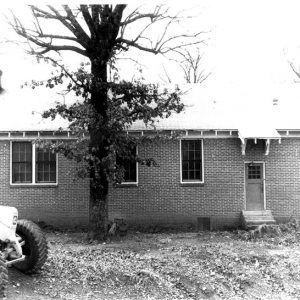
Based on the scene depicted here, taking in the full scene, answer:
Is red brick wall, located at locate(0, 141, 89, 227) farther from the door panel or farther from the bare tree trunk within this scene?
the door panel

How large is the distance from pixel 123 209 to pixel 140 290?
28.6ft

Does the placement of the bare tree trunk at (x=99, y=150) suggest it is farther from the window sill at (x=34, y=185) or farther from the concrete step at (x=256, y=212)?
the concrete step at (x=256, y=212)

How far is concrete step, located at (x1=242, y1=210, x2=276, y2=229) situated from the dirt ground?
9.27ft

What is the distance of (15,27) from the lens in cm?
1466

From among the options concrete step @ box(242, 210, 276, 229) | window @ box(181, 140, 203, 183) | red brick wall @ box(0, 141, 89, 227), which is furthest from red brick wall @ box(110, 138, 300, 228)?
red brick wall @ box(0, 141, 89, 227)

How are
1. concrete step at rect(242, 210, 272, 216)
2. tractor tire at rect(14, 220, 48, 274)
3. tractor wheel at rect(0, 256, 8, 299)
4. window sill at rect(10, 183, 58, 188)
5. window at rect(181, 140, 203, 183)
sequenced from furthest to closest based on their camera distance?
window at rect(181, 140, 203, 183)
window sill at rect(10, 183, 58, 188)
concrete step at rect(242, 210, 272, 216)
tractor tire at rect(14, 220, 48, 274)
tractor wheel at rect(0, 256, 8, 299)

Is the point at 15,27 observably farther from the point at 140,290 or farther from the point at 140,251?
the point at 140,290

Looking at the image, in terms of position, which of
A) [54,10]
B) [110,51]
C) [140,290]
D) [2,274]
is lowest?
[140,290]

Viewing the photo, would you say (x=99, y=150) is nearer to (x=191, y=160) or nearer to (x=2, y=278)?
(x=191, y=160)

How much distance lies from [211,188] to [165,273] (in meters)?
8.25

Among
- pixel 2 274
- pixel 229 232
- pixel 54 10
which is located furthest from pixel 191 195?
pixel 2 274

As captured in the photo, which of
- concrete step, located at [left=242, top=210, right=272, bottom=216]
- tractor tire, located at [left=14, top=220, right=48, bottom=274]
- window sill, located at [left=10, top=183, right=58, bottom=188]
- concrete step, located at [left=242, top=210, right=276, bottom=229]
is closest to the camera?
tractor tire, located at [left=14, top=220, right=48, bottom=274]

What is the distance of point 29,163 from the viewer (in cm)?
1864

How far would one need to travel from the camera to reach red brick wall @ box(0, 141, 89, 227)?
18531 millimetres
